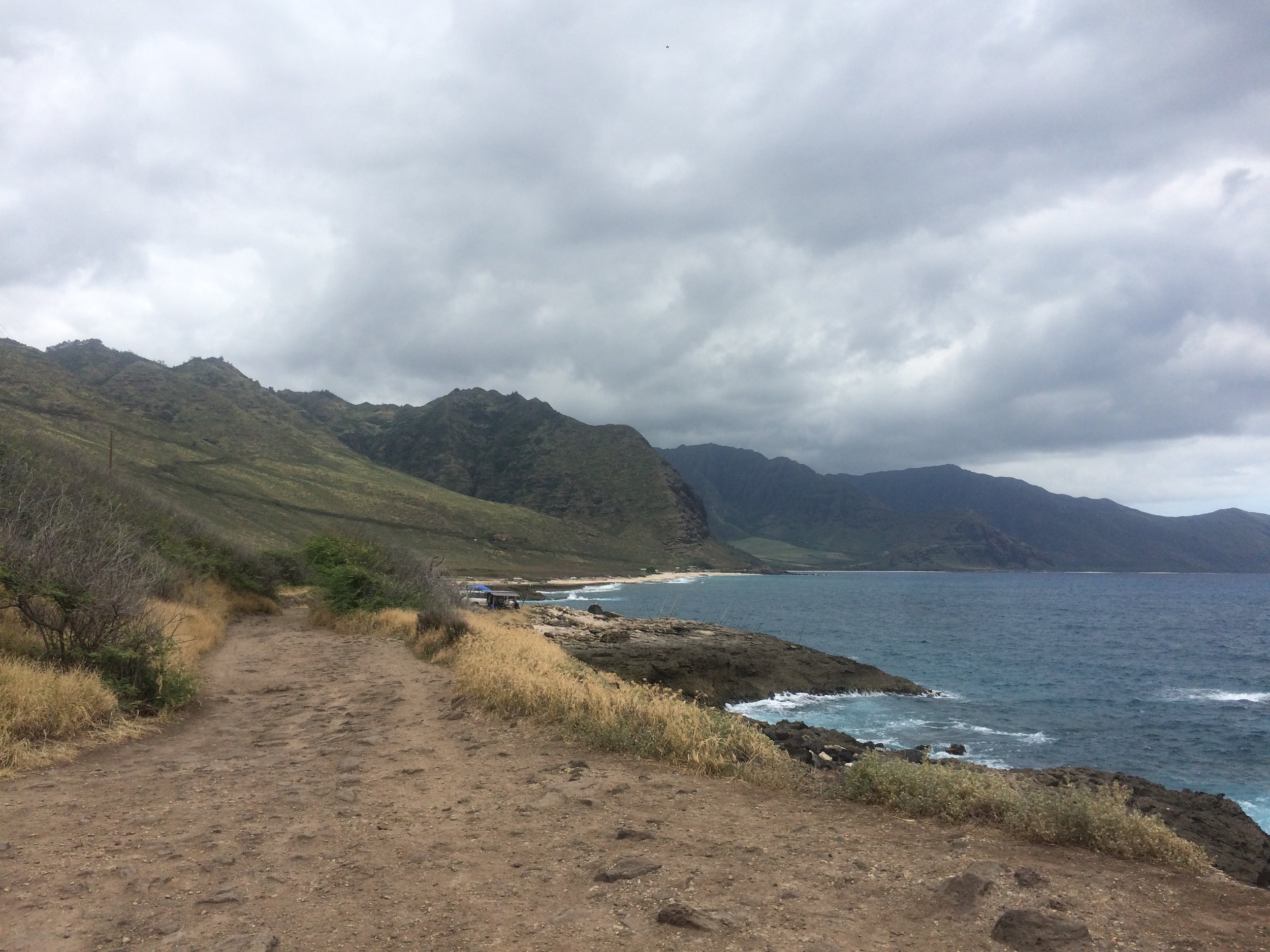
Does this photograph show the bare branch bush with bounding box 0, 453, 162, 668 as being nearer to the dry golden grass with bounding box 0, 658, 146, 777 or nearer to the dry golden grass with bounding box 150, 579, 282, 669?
the dry golden grass with bounding box 0, 658, 146, 777

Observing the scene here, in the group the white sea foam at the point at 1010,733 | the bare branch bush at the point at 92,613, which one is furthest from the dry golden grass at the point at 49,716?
the white sea foam at the point at 1010,733

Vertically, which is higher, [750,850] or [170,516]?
[170,516]

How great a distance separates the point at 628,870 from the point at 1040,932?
2.68m

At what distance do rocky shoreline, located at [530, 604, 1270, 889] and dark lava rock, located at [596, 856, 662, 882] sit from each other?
3.95m

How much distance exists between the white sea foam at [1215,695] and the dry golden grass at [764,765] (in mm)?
33155

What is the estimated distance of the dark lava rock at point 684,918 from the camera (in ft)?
14.5

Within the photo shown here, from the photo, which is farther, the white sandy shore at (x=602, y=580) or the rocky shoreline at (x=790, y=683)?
the white sandy shore at (x=602, y=580)

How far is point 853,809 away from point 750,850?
1713 millimetres

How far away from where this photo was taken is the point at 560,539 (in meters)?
132

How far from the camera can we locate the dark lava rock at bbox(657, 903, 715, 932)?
4410mm

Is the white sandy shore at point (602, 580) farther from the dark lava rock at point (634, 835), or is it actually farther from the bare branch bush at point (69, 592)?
the dark lava rock at point (634, 835)

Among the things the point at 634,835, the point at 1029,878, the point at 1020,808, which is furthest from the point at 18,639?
the point at 1020,808

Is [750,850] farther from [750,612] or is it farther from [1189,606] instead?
[1189,606]

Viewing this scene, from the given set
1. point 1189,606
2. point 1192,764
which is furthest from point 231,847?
point 1189,606
